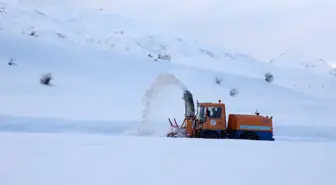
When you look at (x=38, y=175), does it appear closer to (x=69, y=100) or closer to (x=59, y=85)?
(x=69, y=100)

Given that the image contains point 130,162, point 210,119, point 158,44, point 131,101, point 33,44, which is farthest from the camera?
point 158,44

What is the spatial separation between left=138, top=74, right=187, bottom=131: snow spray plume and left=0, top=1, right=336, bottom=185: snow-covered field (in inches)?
2.2

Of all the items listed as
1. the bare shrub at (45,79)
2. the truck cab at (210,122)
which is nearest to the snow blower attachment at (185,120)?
the truck cab at (210,122)

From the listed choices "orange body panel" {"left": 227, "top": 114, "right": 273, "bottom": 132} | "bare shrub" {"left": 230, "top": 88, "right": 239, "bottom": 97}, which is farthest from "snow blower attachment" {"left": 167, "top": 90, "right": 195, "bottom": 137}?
"bare shrub" {"left": 230, "top": 88, "right": 239, "bottom": 97}

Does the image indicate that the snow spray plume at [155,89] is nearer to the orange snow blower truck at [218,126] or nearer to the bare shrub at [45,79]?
the orange snow blower truck at [218,126]

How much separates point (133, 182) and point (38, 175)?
1237mm

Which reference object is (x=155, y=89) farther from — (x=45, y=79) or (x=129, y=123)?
(x=45, y=79)

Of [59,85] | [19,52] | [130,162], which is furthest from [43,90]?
[130,162]

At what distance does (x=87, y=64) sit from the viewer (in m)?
30.2

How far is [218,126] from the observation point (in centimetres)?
1670

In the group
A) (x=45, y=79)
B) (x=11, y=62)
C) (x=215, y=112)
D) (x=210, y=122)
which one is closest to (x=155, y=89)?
(x=215, y=112)

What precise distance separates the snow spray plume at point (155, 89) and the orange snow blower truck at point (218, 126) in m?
2.19

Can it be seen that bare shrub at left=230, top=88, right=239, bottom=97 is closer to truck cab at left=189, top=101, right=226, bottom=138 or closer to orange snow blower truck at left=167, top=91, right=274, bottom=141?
orange snow blower truck at left=167, top=91, right=274, bottom=141

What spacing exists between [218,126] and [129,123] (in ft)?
16.2
